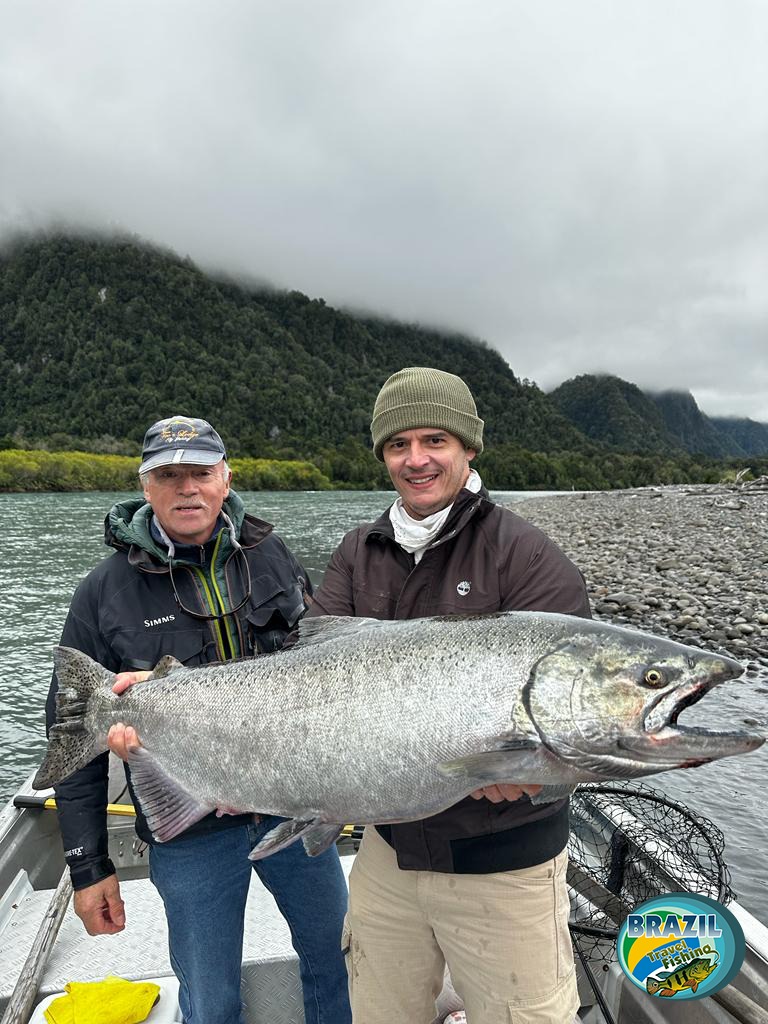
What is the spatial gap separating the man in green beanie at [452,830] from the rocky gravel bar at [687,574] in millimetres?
9625

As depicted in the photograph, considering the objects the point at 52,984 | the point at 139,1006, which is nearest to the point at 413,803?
the point at 139,1006

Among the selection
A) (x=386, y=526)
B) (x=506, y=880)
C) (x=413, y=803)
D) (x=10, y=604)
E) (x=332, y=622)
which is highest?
(x=386, y=526)

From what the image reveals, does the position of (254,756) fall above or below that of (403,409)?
below

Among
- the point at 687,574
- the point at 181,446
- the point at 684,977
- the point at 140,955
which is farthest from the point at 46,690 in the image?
the point at 687,574

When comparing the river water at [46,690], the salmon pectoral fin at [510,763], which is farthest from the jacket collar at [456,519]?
the river water at [46,690]

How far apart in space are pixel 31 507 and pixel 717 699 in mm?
44672

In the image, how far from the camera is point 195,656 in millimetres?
2939

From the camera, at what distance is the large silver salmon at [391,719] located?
82.0 inches

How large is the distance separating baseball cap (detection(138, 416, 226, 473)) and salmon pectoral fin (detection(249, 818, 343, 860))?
1.54m

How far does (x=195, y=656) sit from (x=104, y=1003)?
5.78 feet

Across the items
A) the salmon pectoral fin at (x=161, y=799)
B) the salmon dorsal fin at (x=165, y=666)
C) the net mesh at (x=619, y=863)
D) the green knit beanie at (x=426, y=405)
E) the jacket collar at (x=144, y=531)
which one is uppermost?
the green knit beanie at (x=426, y=405)

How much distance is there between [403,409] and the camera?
8.80 feet

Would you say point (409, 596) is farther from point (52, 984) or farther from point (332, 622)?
point (52, 984)

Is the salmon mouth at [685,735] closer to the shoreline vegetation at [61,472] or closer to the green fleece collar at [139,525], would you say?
the green fleece collar at [139,525]
